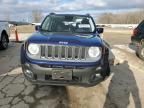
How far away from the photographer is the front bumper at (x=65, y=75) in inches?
206

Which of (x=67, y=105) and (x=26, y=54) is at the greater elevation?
(x=26, y=54)

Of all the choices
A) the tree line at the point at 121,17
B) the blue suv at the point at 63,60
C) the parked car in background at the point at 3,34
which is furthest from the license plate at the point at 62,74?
the tree line at the point at 121,17

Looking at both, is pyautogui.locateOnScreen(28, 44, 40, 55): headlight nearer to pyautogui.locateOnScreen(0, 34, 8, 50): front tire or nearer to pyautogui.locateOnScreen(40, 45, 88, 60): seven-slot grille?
pyautogui.locateOnScreen(40, 45, 88, 60): seven-slot grille

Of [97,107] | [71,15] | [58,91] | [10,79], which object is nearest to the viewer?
[97,107]

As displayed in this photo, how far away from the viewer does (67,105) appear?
207 inches

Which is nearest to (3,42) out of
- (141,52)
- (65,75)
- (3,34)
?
(3,34)

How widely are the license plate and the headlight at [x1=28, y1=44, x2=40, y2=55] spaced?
23.4 inches

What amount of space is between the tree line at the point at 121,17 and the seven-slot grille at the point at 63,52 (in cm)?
5695

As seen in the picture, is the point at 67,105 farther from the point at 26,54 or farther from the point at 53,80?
the point at 26,54

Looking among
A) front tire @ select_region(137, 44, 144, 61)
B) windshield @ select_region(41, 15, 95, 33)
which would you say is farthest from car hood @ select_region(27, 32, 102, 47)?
front tire @ select_region(137, 44, 144, 61)

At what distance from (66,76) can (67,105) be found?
598mm

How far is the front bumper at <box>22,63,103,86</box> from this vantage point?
523 cm

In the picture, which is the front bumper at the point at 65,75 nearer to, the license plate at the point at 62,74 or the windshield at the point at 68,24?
→ the license plate at the point at 62,74

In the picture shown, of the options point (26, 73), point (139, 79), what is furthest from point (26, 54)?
point (139, 79)
